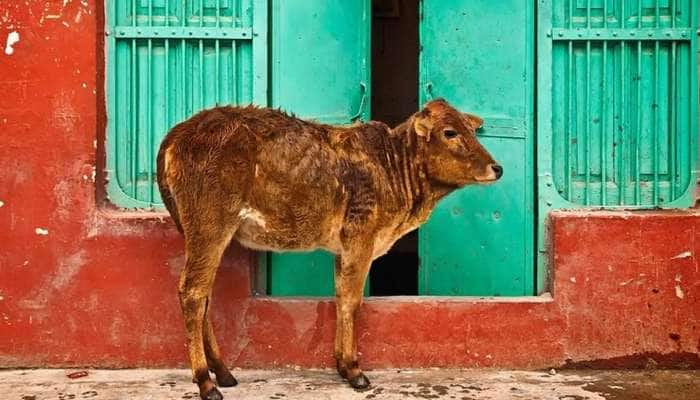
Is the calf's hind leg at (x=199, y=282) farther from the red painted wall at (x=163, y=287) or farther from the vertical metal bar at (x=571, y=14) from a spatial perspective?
the vertical metal bar at (x=571, y=14)

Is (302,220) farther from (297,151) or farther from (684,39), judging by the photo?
(684,39)

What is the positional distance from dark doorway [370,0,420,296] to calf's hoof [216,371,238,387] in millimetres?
3901

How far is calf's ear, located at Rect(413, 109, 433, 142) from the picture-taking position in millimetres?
4504

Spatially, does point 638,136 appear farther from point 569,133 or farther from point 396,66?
point 396,66

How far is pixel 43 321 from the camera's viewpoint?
4785 millimetres

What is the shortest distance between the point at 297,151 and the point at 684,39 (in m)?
2.68

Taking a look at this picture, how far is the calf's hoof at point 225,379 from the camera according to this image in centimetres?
446

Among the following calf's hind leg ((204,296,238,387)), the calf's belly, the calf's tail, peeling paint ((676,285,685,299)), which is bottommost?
calf's hind leg ((204,296,238,387))

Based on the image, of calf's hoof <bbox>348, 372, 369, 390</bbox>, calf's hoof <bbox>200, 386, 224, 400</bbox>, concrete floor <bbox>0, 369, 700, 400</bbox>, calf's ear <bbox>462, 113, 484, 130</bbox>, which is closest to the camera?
calf's hoof <bbox>200, 386, 224, 400</bbox>

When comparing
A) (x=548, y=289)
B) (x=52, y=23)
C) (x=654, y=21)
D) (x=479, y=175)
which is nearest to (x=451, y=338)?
(x=548, y=289)

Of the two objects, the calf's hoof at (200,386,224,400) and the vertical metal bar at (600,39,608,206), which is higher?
the vertical metal bar at (600,39,608,206)

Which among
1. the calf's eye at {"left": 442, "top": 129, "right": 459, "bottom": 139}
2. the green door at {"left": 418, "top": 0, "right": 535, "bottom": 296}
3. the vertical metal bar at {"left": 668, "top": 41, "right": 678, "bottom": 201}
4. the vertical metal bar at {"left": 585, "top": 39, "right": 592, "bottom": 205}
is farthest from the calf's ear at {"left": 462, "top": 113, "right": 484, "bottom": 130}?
the vertical metal bar at {"left": 668, "top": 41, "right": 678, "bottom": 201}

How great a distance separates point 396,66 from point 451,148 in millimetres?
4600

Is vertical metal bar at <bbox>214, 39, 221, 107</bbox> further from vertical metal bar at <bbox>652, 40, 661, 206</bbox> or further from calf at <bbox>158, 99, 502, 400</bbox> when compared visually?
vertical metal bar at <bbox>652, 40, 661, 206</bbox>
